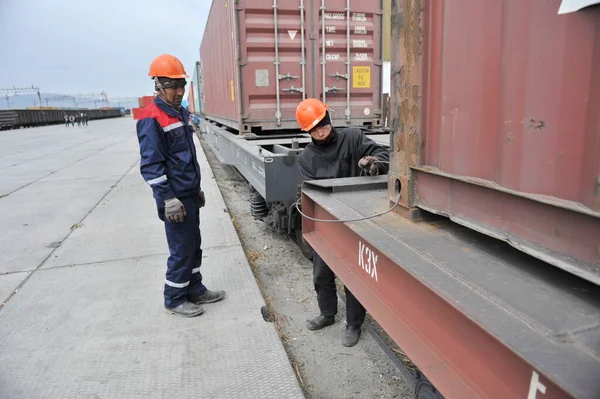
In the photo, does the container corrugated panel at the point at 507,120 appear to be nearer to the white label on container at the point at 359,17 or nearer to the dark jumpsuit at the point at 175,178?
the dark jumpsuit at the point at 175,178

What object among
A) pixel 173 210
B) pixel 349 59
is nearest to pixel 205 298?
pixel 173 210

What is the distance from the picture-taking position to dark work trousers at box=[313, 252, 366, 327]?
3176mm

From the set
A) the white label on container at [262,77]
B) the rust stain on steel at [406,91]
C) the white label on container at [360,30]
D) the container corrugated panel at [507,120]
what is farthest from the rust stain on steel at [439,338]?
the white label on container at [360,30]

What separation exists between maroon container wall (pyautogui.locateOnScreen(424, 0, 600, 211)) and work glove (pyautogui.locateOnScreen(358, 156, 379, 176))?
1.15m

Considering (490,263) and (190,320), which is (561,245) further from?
(190,320)

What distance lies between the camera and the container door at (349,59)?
614 centimetres

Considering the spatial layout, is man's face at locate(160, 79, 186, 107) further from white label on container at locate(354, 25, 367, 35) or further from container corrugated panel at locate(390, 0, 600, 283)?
white label on container at locate(354, 25, 367, 35)

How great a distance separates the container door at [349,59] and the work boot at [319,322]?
12.4 feet

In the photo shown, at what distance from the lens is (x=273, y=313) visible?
11.9 feet

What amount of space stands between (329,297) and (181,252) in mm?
1265

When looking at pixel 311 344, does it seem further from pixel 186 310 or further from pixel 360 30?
pixel 360 30

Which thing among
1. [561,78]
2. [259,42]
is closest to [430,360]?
[561,78]

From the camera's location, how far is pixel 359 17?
6.30 metres

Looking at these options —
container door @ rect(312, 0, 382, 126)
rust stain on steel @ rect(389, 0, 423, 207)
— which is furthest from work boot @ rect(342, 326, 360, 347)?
container door @ rect(312, 0, 382, 126)
